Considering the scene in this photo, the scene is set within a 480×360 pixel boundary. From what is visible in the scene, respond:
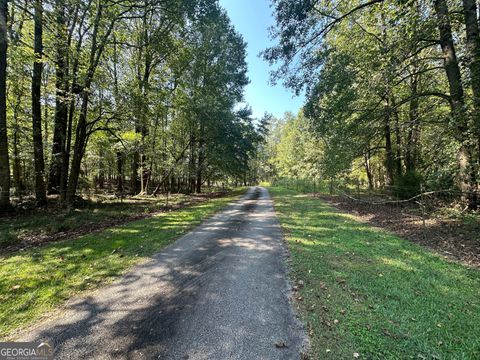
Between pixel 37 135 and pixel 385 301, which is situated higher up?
pixel 37 135

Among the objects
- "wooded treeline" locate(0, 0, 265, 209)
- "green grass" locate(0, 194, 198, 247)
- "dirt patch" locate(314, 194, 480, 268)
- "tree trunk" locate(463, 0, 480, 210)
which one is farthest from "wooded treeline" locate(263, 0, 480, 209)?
"green grass" locate(0, 194, 198, 247)

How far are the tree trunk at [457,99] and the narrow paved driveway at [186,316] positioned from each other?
6581mm

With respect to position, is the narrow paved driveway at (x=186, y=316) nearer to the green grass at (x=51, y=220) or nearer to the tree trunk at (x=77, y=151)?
the green grass at (x=51, y=220)

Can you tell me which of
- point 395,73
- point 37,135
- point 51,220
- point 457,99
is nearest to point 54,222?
point 51,220

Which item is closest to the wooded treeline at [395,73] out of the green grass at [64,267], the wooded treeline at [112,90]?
the wooded treeline at [112,90]

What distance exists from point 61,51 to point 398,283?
13.1 meters

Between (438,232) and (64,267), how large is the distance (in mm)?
9563

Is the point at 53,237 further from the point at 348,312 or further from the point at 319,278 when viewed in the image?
the point at 348,312

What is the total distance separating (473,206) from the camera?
7.35 m

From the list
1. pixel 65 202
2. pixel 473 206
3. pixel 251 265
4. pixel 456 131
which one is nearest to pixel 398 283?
pixel 251 265

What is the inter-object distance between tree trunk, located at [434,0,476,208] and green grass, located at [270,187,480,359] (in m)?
3.58

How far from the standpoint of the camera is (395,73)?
779 centimetres

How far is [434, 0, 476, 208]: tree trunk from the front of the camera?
20.2ft

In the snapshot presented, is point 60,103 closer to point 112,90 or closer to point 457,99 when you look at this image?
point 112,90
